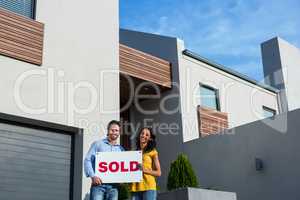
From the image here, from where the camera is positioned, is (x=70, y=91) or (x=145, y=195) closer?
(x=145, y=195)

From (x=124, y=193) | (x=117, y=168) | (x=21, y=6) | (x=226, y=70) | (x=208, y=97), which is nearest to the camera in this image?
(x=117, y=168)

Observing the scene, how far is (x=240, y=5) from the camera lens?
1046 centimetres

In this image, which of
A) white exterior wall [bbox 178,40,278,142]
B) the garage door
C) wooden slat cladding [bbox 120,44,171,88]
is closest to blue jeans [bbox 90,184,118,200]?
the garage door

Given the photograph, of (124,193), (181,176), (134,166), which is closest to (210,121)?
(181,176)

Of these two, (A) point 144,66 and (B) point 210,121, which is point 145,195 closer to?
(A) point 144,66

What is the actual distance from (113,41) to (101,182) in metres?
5.38

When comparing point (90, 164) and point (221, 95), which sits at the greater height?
point (221, 95)

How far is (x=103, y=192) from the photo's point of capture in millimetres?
5023

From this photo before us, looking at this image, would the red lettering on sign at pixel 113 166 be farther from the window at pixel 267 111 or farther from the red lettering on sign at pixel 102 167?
the window at pixel 267 111

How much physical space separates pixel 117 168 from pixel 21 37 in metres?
4.22

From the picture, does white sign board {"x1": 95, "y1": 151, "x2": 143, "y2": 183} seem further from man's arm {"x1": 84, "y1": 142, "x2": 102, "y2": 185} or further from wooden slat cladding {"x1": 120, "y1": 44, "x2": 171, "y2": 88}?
wooden slat cladding {"x1": 120, "y1": 44, "x2": 171, "y2": 88}

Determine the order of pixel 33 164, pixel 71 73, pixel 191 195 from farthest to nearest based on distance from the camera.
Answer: pixel 71 73, pixel 33 164, pixel 191 195

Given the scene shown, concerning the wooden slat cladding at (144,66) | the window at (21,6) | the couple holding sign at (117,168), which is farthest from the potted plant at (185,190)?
the window at (21,6)

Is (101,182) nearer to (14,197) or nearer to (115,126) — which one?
(115,126)
